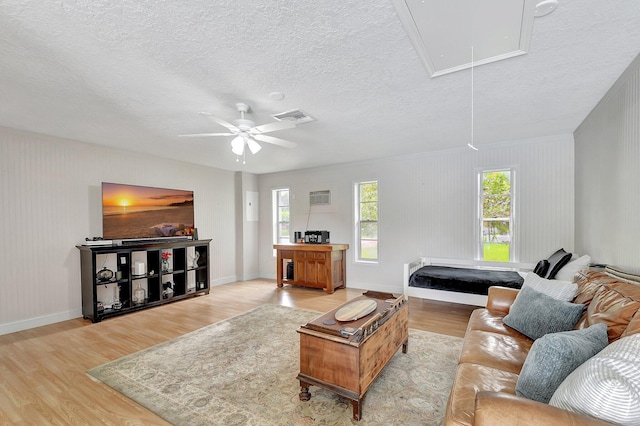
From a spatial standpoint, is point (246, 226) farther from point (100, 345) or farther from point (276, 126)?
point (276, 126)

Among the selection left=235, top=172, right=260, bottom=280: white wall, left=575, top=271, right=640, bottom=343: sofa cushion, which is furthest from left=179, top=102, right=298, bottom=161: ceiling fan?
left=235, top=172, right=260, bottom=280: white wall

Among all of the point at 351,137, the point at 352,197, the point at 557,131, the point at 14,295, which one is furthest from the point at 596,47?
the point at 14,295

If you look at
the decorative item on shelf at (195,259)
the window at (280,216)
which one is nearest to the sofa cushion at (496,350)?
the decorative item on shelf at (195,259)

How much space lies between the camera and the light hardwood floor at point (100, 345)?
2014 mm

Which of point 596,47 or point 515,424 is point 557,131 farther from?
point 515,424

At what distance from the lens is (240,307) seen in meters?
4.47

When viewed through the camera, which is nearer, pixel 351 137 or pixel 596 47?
pixel 596 47

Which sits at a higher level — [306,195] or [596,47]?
[596,47]

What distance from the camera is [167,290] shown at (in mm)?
4922

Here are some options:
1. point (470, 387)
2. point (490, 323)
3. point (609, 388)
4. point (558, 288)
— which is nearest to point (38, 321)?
point (470, 387)

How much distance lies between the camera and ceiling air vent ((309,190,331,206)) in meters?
6.12

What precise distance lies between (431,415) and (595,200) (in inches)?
115

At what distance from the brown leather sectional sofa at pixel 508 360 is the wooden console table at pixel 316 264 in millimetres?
3077

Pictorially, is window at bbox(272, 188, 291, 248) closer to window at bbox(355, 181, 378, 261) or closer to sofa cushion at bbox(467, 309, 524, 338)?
window at bbox(355, 181, 378, 261)
